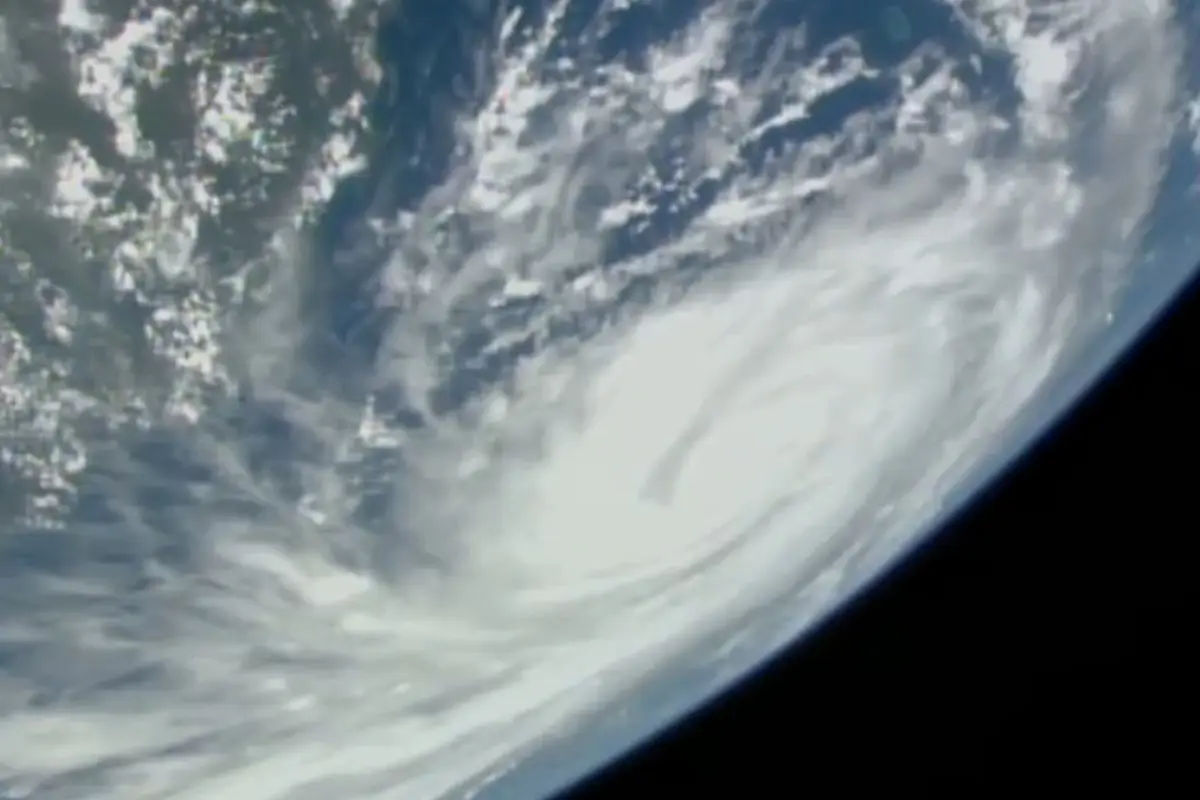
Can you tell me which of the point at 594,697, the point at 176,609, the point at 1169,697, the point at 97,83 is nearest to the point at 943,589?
the point at 1169,697

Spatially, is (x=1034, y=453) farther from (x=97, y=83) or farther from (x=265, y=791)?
(x=265, y=791)

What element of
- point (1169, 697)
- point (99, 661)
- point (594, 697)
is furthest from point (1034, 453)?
point (99, 661)

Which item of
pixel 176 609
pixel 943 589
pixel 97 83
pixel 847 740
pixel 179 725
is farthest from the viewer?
pixel 179 725

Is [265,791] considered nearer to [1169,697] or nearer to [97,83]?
[97,83]

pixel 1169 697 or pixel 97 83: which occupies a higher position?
pixel 97 83

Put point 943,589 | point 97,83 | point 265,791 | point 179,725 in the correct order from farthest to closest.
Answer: point 265,791 → point 179,725 → point 97,83 → point 943,589

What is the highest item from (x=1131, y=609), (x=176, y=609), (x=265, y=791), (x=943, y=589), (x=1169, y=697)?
(x=176, y=609)

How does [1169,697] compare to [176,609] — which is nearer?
[1169,697]
